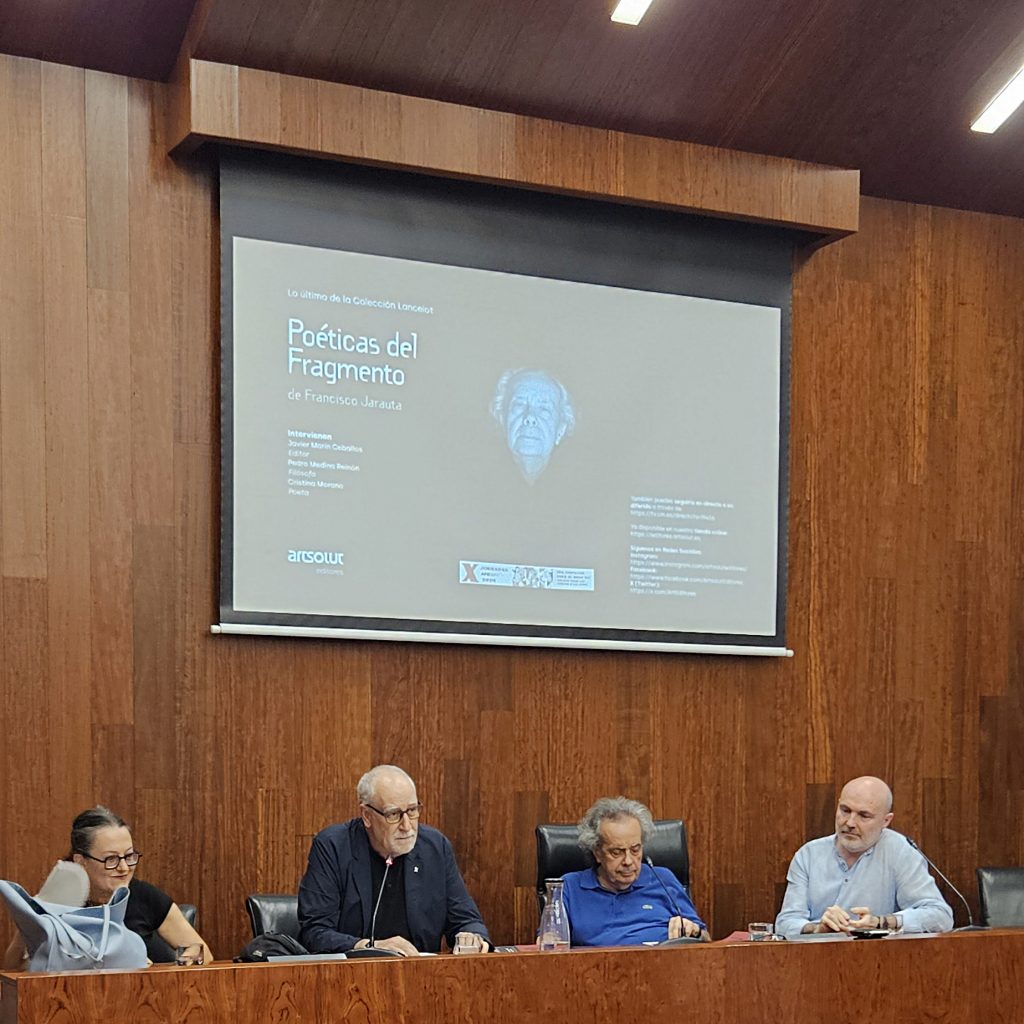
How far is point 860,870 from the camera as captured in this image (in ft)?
16.8

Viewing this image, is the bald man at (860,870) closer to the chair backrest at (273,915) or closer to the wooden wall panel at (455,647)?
the wooden wall panel at (455,647)

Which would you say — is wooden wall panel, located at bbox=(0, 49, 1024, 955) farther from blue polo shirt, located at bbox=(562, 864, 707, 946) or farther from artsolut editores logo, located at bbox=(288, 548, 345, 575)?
blue polo shirt, located at bbox=(562, 864, 707, 946)

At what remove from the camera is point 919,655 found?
20.4ft

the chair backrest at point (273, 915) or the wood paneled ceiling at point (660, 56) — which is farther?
the wood paneled ceiling at point (660, 56)

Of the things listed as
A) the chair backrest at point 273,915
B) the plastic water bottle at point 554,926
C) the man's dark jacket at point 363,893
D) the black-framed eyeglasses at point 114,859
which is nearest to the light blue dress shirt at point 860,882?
the man's dark jacket at point 363,893

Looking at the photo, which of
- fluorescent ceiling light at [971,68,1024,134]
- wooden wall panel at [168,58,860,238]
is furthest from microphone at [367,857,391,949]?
fluorescent ceiling light at [971,68,1024,134]

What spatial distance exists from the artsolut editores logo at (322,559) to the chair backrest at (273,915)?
3.62ft

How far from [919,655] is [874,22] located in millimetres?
2304

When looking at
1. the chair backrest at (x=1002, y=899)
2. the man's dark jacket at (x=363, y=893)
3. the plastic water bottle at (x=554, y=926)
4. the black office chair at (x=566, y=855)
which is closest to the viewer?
the plastic water bottle at (x=554, y=926)

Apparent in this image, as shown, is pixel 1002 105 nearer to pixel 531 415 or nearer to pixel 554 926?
pixel 531 415

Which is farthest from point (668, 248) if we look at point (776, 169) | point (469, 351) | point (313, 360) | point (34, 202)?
point (34, 202)

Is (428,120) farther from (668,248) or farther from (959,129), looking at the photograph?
(959,129)

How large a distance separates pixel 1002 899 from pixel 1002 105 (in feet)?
8.94

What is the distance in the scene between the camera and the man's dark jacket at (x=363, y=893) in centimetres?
441
